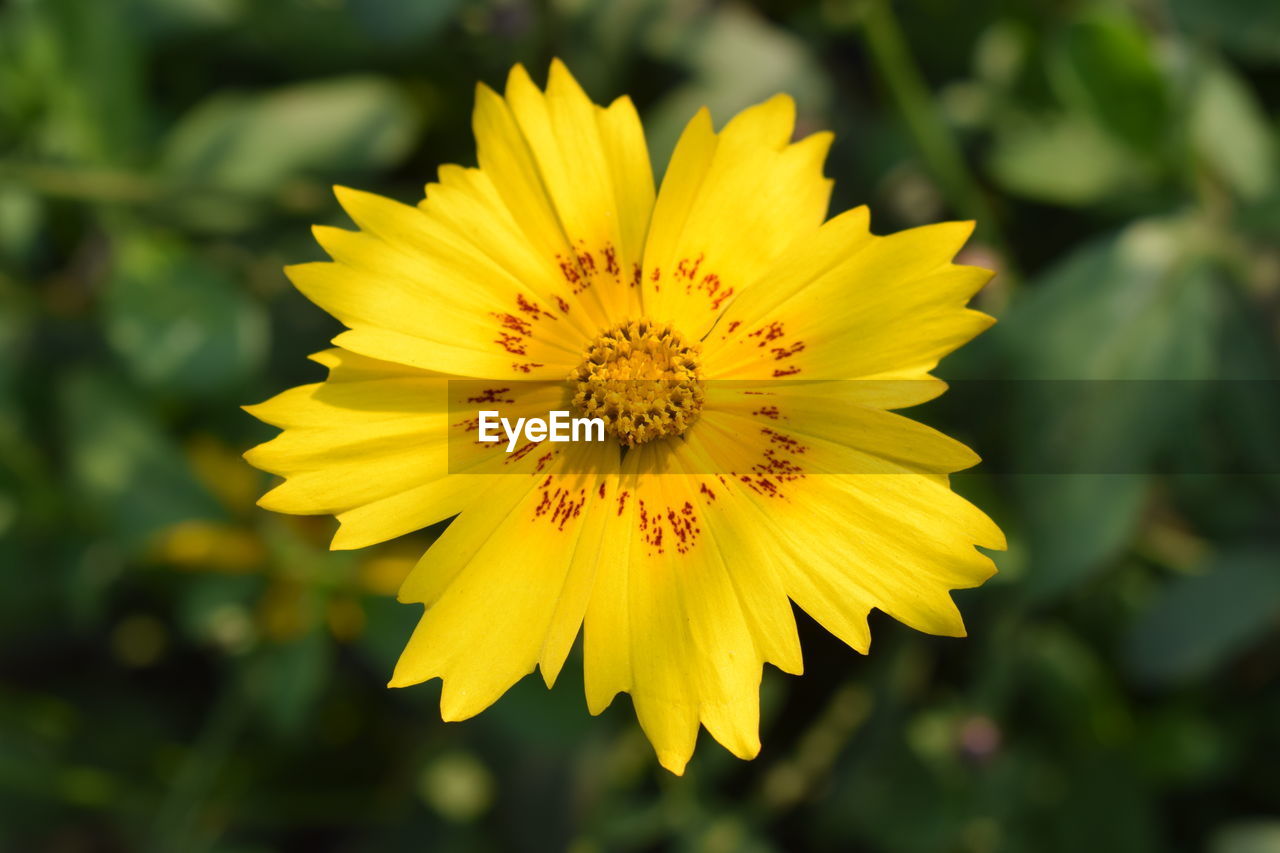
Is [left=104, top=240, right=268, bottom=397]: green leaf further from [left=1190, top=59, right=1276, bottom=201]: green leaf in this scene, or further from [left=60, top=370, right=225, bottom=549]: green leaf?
[left=1190, top=59, right=1276, bottom=201]: green leaf

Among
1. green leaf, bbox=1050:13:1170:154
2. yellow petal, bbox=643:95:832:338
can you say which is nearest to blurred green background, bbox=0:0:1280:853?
green leaf, bbox=1050:13:1170:154

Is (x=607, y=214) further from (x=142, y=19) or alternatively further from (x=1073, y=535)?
(x=142, y=19)

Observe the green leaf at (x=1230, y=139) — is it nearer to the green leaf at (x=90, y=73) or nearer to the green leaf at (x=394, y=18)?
the green leaf at (x=394, y=18)

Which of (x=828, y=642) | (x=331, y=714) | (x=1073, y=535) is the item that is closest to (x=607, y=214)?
(x=1073, y=535)

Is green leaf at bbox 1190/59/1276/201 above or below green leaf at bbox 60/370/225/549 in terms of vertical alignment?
below

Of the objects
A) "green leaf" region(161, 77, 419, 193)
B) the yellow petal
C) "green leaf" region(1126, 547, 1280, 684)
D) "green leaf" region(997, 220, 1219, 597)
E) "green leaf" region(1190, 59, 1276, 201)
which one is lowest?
"green leaf" region(1126, 547, 1280, 684)
